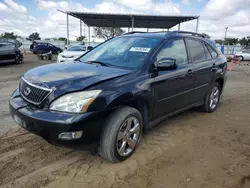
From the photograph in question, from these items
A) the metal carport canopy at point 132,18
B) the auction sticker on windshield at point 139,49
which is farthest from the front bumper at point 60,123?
the metal carport canopy at point 132,18

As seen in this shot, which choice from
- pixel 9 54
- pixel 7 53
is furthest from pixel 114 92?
pixel 9 54

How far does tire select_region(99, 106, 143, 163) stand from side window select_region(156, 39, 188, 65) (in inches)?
39.0

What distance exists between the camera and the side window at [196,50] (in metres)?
4.21

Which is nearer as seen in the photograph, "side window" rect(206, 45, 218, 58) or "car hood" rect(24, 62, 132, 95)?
"car hood" rect(24, 62, 132, 95)

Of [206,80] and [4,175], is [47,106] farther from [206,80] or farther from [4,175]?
[206,80]

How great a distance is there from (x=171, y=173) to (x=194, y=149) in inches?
31.9

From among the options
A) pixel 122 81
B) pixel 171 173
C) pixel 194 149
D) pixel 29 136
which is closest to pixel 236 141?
pixel 194 149

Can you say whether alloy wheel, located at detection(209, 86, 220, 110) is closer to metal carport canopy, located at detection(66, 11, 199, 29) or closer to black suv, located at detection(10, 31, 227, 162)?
black suv, located at detection(10, 31, 227, 162)

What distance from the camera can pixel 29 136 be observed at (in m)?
3.61

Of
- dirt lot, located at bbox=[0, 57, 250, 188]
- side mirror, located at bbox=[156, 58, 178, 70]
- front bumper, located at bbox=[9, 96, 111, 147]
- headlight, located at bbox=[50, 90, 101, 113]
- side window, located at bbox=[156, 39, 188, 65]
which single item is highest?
side window, located at bbox=[156, 39, 188, 65]

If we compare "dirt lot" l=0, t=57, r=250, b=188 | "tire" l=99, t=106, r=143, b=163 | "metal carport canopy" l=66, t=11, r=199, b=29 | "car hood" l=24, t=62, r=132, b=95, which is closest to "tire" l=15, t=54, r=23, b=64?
"metal carport canopy" l=66, t=11, r=199, b=29

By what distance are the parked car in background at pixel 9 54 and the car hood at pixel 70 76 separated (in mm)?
11867

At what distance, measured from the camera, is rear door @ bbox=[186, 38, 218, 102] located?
4.23 metres

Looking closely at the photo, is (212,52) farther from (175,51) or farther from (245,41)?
(245,41)
